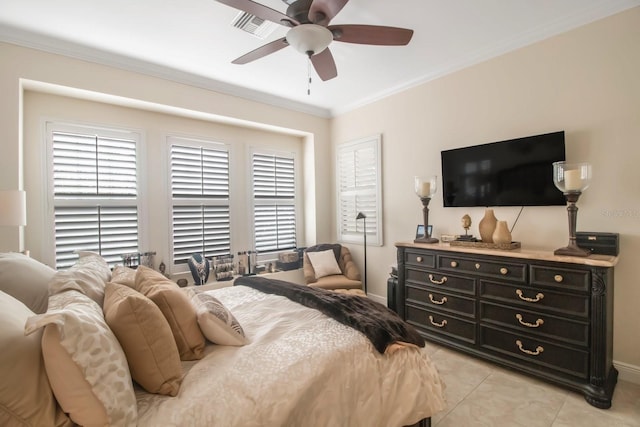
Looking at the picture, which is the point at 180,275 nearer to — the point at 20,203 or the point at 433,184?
the point at 20,203

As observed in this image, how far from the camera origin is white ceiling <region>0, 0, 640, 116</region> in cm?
228

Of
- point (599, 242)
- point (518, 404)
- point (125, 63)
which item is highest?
point (125, 63)

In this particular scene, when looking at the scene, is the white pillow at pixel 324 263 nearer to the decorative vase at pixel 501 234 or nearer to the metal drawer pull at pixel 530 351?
the decorative vase at pixel 501 234

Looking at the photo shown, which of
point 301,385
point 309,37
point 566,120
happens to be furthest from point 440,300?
point 309,37

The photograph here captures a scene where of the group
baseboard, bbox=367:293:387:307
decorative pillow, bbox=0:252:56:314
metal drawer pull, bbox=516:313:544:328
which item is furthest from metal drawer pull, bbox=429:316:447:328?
decorative pillow, bbox=0:252:56:314

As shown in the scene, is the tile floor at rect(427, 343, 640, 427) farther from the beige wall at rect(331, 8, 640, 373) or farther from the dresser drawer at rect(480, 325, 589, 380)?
the beige wall at rect(331, 8, 640, 373)

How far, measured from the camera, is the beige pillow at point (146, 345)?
1.16 metres

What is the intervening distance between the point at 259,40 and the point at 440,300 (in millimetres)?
2953

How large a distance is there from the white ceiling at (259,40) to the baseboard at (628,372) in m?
2.73

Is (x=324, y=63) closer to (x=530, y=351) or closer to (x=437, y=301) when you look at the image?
(x=437, y=301)

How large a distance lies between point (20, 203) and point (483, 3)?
12.4 ft

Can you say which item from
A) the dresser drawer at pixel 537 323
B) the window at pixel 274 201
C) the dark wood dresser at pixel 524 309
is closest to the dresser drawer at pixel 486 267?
the dark wood dresser at pixel 524 309

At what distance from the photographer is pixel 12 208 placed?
7.18 ft

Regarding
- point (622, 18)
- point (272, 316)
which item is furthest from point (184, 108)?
point (622, 18)
